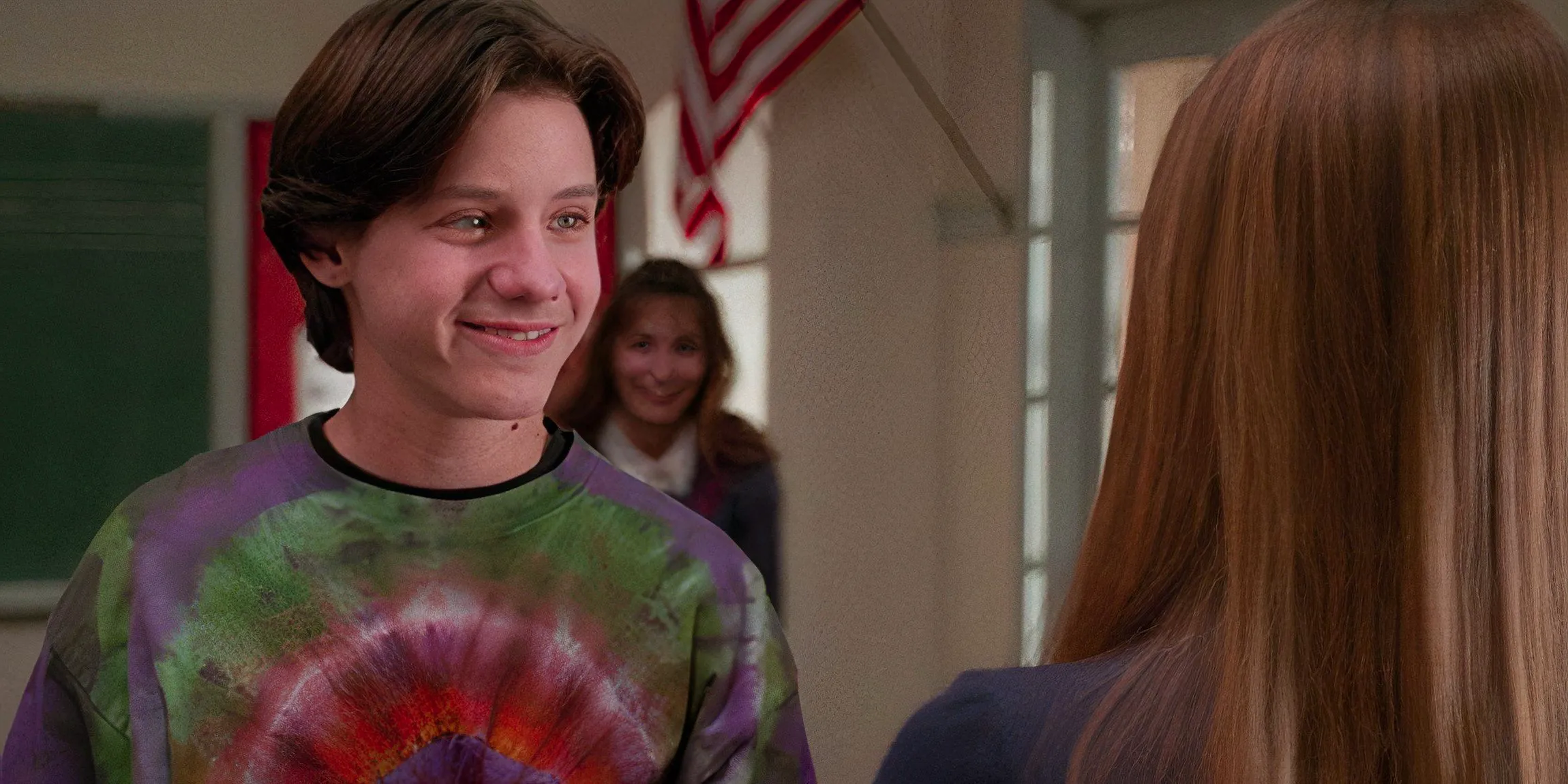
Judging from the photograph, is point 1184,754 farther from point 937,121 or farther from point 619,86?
point 937,121

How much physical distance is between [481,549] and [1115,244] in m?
0.79

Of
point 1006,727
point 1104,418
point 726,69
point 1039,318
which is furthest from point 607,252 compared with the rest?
point 1006,727

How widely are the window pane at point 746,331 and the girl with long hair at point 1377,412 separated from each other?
Result: 93 cm

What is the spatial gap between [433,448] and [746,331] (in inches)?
19.1

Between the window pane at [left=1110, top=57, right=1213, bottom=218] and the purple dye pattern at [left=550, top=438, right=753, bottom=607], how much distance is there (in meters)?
0.61

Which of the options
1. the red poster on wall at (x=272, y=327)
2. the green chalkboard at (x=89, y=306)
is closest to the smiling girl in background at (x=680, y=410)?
the red poster on wall at (x=272, y=327)

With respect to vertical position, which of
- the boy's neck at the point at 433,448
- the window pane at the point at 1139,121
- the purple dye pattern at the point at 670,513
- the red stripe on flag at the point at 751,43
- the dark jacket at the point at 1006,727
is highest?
the red stripe on flag at the point at 751,43

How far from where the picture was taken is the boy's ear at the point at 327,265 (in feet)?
4.68

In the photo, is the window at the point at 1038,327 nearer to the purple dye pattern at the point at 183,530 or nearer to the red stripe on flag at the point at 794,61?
the red stripe on flag at the point at 794,61

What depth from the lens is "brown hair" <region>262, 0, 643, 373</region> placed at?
53.1 inches

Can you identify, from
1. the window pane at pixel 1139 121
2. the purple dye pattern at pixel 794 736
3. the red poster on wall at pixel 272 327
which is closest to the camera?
the purple dye pattern at pixel 794 736

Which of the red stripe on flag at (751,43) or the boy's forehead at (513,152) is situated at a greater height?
the red stripe on flag at (751,43)

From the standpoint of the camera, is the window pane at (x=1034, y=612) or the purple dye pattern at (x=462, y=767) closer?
the purple dye pattern at (x=462, y=767)

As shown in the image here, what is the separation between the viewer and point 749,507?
1.80 meters
